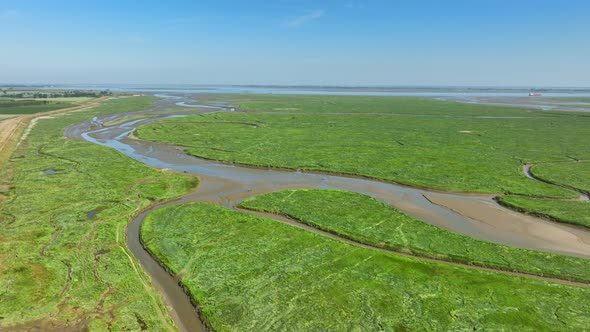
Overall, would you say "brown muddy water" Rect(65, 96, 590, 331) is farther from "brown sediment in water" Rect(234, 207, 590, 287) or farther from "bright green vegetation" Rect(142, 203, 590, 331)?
"brown sediment in water" Rect(234, 207, 590, 287)

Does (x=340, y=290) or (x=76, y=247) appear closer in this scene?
(x=340, y=290)

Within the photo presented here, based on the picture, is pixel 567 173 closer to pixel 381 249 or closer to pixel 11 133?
pixel 381 249

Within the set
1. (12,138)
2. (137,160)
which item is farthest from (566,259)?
(12,138)

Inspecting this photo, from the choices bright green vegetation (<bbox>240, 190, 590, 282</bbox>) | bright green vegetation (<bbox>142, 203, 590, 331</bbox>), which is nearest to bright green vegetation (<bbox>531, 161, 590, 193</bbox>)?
bright green vegetation (<bbox>240, 190, 590, 282</bbox>)

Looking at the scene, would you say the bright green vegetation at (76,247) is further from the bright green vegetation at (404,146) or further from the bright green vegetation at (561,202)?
the bright green vegetation at (561,202)

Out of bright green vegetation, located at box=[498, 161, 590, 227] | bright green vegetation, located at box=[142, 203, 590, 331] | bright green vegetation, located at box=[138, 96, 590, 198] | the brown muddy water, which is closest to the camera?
bright green vegetation, located at box=[142, 203, 590, 331]

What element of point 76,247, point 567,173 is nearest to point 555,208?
point 567,173

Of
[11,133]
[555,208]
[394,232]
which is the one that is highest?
[11,133]
